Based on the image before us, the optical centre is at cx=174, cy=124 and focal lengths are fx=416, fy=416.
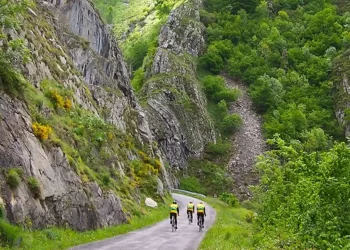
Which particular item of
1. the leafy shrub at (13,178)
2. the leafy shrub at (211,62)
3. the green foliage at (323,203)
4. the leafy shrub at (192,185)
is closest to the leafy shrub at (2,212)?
the leafy shrub at (13,178)

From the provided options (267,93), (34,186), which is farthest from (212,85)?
(34,186)

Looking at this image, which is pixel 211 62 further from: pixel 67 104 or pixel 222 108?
pixel 67 104

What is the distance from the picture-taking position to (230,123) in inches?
3302

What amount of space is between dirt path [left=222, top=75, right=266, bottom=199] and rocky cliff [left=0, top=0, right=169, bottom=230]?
2410cm

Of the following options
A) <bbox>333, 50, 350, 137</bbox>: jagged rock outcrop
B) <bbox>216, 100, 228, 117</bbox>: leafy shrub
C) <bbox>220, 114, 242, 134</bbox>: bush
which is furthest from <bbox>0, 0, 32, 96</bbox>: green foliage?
<bbox>333, 50, 350, 137</bbox>: jagged rock outcrop

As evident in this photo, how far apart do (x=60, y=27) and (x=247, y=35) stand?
79.2 m

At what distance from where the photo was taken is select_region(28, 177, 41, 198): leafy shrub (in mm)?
18109

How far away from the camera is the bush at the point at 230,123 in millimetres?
83875

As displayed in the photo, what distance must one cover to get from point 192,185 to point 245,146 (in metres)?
16.8

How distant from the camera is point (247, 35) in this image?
115 m

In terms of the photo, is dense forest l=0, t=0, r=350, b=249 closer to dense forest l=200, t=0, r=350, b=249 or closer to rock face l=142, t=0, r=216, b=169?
dense forest l=200, t=0, r=350, b=249

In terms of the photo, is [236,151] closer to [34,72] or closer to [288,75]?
[288,75]

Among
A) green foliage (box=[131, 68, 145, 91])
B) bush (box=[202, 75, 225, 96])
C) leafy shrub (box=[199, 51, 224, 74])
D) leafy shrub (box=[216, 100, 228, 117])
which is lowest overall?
leafy shrub (box=[216, 100, 228, 117])

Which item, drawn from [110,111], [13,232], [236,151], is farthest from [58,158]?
[236,151]
